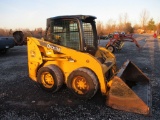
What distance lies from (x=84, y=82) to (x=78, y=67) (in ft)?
1.44

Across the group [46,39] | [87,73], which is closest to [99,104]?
[87,73]

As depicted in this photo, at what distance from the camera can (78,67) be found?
4.65 m

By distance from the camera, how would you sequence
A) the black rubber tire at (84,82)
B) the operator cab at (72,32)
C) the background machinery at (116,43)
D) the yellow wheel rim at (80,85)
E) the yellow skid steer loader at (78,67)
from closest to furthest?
the yellow skid steer loader at (78,67), the black rubber tire at (84,82), the yellow wheel rim at (80,85), the operator cab at (72,32), the background machinery at (116,43)

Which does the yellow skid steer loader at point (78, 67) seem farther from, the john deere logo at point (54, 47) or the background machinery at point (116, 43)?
the background machinery at point (116, 43)

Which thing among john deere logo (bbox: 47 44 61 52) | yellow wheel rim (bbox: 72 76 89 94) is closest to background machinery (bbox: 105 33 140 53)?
john deere logo (bbox: 47 44 61 52)

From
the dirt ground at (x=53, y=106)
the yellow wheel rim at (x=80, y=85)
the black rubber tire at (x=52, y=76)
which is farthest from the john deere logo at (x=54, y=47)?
the dirt ground at (x=53, y=106)

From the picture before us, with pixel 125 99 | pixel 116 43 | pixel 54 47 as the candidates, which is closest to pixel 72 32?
pixel 54 47

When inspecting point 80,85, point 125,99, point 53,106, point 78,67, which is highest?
point 78,67

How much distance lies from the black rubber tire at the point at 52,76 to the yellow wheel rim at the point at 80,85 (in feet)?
1.46

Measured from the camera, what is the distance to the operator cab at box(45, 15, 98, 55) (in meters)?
4.76

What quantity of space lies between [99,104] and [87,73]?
0.80 metres

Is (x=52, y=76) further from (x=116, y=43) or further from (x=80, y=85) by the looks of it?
(x=116, y=43)

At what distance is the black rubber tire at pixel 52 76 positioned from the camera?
15.6 feet

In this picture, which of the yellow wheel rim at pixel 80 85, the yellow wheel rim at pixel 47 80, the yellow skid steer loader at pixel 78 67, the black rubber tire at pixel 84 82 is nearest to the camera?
the yellow skid steer loader at pixel 78 67
